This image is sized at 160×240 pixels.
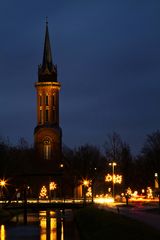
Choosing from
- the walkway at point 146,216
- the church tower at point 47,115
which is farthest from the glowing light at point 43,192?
the walkway at point 146,216

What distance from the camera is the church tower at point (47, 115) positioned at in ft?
490

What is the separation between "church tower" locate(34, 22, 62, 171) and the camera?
490 feet

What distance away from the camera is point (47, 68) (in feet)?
508

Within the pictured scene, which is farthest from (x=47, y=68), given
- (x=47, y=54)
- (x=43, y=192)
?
(x=43, y=192)

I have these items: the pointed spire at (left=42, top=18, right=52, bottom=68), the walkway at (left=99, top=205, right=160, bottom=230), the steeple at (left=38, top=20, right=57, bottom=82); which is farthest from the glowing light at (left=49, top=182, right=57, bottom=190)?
the walkway at (left=99, top=205, right=160, bottom=230)

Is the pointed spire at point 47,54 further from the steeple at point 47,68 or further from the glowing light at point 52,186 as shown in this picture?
the glowing light at point 52,186

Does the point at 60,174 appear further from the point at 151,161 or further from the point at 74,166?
the point at 151,161

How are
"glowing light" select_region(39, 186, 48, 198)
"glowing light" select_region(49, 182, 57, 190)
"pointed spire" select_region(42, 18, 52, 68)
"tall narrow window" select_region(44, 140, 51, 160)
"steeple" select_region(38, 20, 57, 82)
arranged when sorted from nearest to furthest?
Result: "glowing light" select_region(39, 186, 48, 198), "glowing light" select_region(49, 182, 57, 190), "tall narrow window" select_region(44, 140, 51, 160), "steeple" select_region(38, 20, 57, 82), "pointed spire" select_region(42, 18, 52, 68)

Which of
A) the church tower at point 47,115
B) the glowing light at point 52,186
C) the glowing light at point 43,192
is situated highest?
the church tower at point 47,115

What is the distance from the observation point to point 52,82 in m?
154

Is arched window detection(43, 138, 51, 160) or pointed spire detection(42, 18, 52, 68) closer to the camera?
arched window detection(43, 138, 51, 160)

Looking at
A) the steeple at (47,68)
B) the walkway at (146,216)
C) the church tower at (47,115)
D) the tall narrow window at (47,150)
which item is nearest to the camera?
the walkway at (146,216)

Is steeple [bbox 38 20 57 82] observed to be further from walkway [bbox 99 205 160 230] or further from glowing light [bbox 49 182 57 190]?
walkway [bbox 99 205 160 230]

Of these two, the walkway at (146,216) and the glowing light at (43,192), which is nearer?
the walkway at (146,216)
